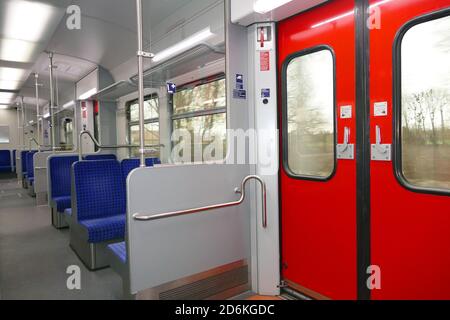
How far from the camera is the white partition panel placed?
2.00 metres

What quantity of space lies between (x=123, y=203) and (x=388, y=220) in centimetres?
283

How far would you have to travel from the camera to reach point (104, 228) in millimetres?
3133

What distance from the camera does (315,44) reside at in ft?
7.52

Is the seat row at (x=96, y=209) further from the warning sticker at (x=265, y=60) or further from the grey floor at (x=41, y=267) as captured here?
the warning sticker at (x=265, y=60)

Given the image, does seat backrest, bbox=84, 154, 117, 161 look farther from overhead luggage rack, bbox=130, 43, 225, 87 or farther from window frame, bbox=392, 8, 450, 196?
window frame, bbox=392, 8, 450, 196

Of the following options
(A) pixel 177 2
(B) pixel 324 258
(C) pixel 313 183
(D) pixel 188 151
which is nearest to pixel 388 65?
(C) pixel 313 183

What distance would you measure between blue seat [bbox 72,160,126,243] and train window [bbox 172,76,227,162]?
3.26 ft

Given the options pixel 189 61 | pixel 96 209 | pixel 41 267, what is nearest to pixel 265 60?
pixel 189 61

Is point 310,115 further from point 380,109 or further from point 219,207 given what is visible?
point 219,207

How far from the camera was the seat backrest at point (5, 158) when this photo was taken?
1210 cm

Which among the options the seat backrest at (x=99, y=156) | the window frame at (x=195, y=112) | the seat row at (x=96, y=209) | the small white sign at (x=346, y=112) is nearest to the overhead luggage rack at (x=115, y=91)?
the window frame at (x=195, y=112)

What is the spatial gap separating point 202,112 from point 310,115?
72.3 inches

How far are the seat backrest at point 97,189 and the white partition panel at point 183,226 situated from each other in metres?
1.60

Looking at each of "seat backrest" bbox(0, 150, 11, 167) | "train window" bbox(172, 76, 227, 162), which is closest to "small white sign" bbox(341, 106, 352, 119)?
"train window" bbox(172, 76, 227, 162)
